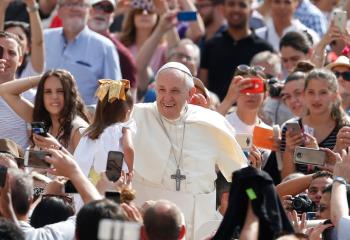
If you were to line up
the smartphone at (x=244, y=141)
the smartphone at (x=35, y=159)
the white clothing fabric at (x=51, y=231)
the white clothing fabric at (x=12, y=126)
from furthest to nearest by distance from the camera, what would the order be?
the white clothing fabric at (x=12, y=126)
the smartphone at (x=244, y=141)
the smartphone at (x=35, y=159)
the white clothing fabric at (x=51, y=231)

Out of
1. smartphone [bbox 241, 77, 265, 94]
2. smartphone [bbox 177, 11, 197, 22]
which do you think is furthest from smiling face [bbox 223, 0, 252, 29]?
smartphone [bbox 241, 77, 265, 94]

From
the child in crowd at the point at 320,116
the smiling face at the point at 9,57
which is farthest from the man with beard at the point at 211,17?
the child in crowd at the point at 320,116

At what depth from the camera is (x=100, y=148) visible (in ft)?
34.3

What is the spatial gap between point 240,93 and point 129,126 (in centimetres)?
203

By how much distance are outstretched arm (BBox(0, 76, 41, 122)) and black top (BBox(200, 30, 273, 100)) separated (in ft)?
11.2

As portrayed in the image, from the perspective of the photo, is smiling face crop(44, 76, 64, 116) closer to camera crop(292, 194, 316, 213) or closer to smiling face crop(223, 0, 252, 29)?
camera crop(292, 194, 316, 213)

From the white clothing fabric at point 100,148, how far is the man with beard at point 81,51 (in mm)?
3031

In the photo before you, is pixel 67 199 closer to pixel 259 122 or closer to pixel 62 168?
pixel 62 168

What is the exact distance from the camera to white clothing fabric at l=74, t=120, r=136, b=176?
1044 centimetres

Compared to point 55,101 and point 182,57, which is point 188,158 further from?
point 182,57

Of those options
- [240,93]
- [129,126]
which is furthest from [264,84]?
[129,126]

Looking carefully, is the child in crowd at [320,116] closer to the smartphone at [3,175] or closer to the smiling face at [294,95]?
the smiling face at [294,95]

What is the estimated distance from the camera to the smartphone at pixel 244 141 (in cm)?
1143

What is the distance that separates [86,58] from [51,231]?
5.21 m
